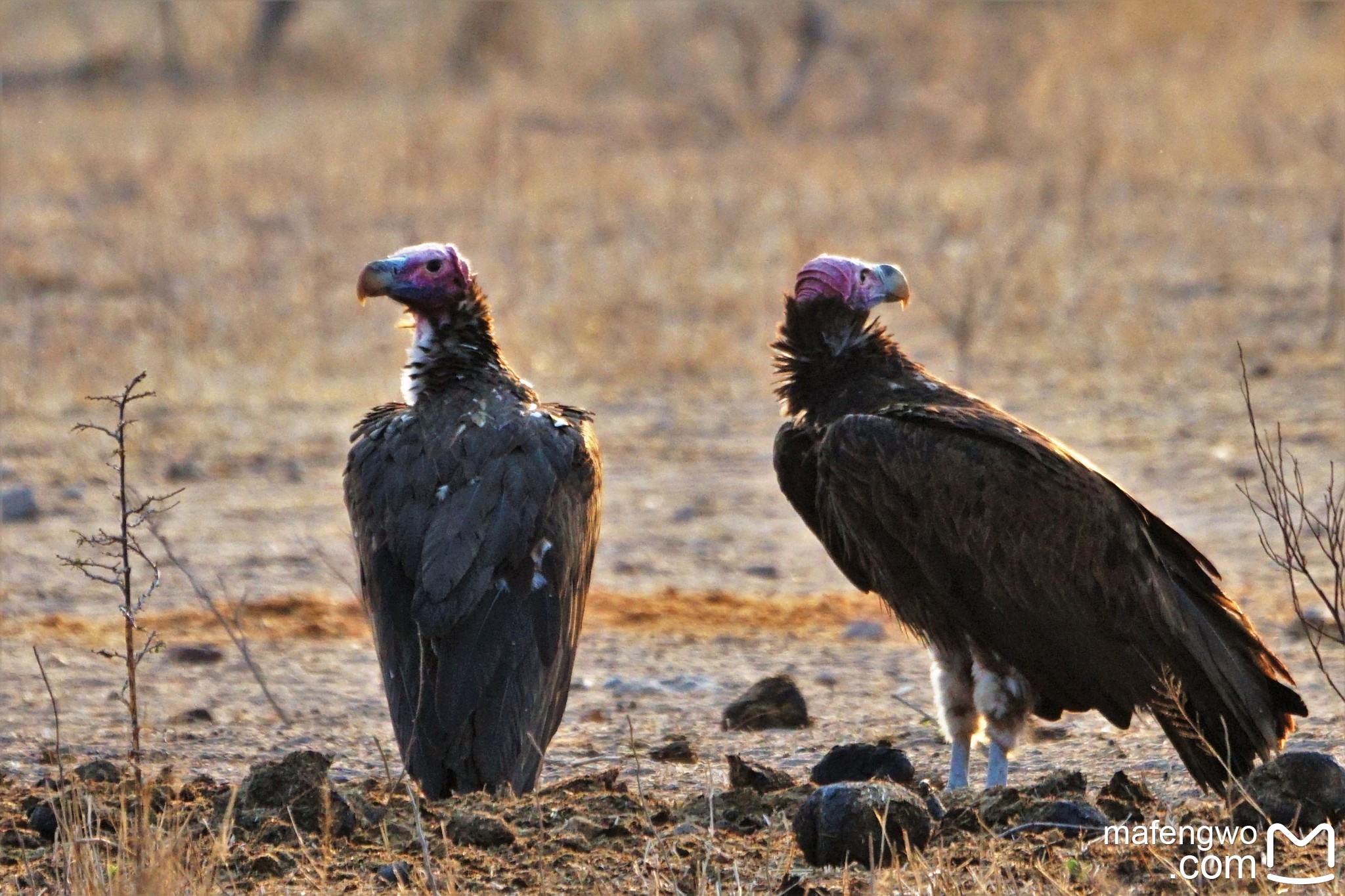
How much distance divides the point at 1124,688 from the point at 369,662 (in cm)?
272

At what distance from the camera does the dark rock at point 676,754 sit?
5.47 m

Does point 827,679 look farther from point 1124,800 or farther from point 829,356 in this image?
point 1124,800

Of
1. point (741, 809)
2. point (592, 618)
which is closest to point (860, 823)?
point (741, 809)

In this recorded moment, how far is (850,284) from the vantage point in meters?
5.77

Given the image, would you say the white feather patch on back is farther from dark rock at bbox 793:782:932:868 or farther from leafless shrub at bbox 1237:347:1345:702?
leafless shrub at bbox 1237:347:1345:702

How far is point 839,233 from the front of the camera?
14.4m

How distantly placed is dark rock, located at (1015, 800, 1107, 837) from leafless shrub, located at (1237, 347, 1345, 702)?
729 millimetres

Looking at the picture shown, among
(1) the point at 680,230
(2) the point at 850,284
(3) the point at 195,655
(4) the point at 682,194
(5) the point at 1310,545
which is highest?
(4) the point at 682,194

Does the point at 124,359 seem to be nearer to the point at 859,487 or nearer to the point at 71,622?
the point at 71,622

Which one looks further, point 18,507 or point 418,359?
point 18,507

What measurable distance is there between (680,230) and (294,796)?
33.5 feet

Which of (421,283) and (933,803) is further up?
(421,283)

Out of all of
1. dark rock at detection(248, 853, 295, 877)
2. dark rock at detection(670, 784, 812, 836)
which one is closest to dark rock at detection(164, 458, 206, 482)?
dark rock at detection(670, 784, 812, 836)

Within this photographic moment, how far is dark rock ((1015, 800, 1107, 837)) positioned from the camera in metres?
4.37
